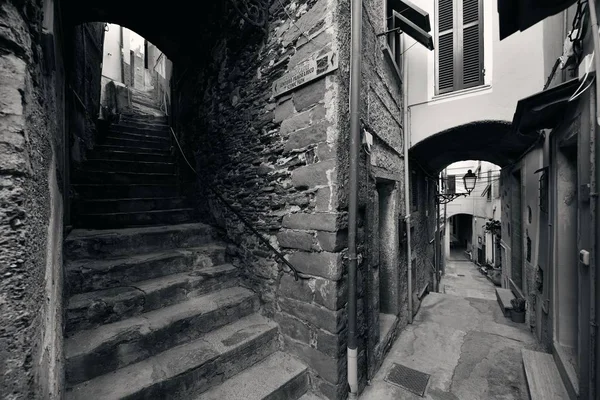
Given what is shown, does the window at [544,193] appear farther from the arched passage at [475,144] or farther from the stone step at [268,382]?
the stone step at [268,382]

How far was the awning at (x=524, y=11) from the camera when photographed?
2014mm

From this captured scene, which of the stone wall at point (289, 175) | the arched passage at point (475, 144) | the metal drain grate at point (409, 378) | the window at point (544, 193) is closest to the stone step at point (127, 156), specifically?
the stone wall at point (289, 175)

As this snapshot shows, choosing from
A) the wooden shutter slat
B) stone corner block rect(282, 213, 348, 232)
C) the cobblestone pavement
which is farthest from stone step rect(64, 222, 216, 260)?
the wooden shutter slat

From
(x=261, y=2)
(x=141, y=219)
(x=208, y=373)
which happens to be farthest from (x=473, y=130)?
(x=141, y=219)

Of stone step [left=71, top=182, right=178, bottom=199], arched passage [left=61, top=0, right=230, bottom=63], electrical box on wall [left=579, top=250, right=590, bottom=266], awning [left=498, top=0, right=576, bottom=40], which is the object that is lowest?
electrical box on wall [left=579, top=250, right=590, bottom=266]

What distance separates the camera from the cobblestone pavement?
2930mm

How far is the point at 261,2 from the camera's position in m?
2.94

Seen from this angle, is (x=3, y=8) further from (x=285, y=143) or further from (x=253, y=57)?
(x=253, y=57)

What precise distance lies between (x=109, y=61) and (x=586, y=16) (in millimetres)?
17031

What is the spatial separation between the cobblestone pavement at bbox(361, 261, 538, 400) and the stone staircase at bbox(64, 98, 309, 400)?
137 cm

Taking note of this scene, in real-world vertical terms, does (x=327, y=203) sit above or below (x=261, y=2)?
below

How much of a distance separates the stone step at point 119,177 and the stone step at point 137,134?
7.01 feet

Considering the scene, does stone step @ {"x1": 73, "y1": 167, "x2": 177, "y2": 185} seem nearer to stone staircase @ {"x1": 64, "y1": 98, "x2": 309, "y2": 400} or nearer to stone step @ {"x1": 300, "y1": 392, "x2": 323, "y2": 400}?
stone staircase @ {"x1": 64, "y1": 98, "x2": 309, "y2": 400}

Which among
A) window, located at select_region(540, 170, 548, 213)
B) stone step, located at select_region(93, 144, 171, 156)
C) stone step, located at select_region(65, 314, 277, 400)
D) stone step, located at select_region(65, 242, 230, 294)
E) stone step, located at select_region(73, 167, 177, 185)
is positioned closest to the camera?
stone step, located at select_region(65, 314, 277, 400)
